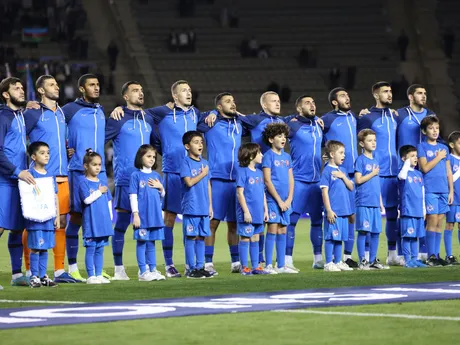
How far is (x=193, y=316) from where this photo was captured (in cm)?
898

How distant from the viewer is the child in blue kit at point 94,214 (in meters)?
12.2

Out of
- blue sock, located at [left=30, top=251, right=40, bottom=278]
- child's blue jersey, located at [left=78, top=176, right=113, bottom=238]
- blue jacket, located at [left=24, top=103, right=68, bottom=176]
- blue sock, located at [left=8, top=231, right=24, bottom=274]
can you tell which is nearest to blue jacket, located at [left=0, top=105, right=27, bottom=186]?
blue jacket, located at [left=24, top=103, right=68, bottom=176]

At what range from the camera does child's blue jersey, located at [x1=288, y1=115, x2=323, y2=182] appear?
551 inches

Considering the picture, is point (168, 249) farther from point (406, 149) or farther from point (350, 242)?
point (406, 149)

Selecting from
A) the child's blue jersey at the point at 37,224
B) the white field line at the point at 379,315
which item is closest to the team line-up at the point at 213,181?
the child's blue jersey at the point at 37,224

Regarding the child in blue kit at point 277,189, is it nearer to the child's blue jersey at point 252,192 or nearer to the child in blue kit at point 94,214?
the child's blue jersey at point 252,192

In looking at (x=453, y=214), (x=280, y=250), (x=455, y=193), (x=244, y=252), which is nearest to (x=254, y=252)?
(x=244, y=252)

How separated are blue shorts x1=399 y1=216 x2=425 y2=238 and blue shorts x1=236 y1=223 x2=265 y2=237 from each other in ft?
6.12

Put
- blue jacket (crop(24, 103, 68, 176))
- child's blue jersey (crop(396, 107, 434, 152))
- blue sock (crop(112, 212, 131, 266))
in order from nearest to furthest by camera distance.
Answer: blue jacket (crop(24, 103, 68, 176)) < blue sock (crop(112, 212, 131, 266)) < child's blue jersey (crop(396, 107, 434, 152))

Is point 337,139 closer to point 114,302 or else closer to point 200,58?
point 114,302

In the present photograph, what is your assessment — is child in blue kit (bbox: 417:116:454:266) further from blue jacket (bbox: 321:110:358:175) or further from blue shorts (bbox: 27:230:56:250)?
blue shorts (bbox: 27:230:56:250)

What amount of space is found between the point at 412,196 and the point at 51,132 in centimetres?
432

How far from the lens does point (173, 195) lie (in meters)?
13.4

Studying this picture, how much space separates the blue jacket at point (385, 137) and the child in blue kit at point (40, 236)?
4.21 meters
